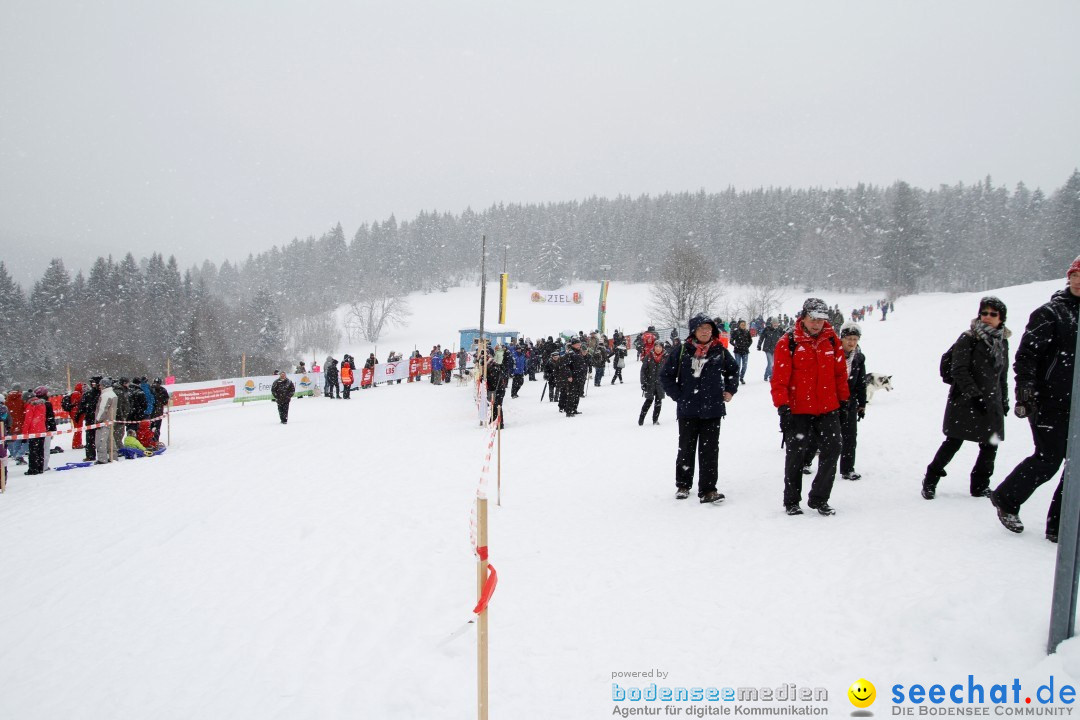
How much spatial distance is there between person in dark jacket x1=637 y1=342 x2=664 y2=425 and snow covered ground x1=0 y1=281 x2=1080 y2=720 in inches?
126

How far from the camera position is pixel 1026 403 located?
12.4ft

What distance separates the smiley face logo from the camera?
2.67 metres

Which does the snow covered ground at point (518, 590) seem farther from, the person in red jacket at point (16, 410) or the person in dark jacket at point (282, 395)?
the person in dark jacket at point (282, 395)

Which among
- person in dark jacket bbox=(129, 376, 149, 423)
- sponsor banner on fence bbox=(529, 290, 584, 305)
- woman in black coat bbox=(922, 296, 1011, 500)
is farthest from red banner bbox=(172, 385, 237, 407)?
sponsor banner on fence bbox=(529, 290, 584, 305)

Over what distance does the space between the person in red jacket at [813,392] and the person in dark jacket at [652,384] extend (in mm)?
6686

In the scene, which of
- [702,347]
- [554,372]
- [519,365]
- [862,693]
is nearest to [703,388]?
[702,347]

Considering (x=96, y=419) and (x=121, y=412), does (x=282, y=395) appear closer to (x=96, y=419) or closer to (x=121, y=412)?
Answer: (x=121, y=412)

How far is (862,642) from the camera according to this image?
122 inches

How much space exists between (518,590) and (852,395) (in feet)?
13.5

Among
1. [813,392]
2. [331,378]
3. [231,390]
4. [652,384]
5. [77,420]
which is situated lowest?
[231,390]

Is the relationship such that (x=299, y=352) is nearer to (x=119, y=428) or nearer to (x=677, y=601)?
(x=119, y=428)

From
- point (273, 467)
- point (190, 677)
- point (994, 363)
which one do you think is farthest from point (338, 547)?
point (994, 363)

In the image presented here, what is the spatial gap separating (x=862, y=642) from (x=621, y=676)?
1.33 meters

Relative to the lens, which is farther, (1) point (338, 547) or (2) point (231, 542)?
(2) point (231, 542)
